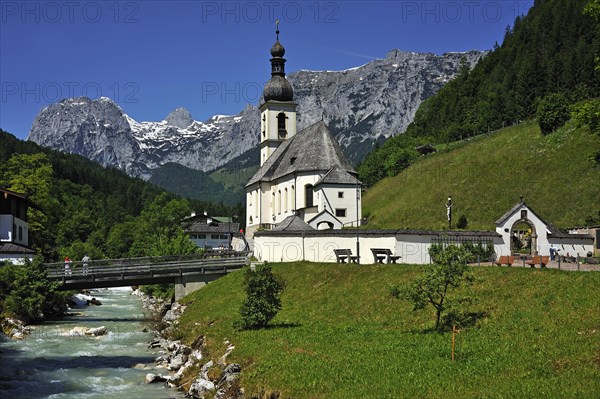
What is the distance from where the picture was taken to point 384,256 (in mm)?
36000

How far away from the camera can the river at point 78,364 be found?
71.7 ft

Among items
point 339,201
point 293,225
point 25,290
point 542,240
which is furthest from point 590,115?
point 25,290

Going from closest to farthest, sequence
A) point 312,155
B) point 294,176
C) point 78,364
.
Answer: point 78,364 < point 312,155 < point 294,176

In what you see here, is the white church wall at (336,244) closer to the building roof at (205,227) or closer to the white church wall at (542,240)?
the white church wall at (542,240)

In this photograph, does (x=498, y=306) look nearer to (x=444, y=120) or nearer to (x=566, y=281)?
(x=566, y=281)

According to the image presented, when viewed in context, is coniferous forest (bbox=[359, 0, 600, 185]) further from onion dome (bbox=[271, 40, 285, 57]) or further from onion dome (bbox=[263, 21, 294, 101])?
onion dome (bbox=[271, 40, 285, 57])

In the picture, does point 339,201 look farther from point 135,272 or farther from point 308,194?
point 135,272

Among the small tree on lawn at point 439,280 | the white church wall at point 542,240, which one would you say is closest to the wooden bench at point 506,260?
the white church wall at point 542,240

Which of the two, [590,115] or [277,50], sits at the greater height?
[277,50]

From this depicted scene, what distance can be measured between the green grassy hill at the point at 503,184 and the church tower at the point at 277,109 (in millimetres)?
16907

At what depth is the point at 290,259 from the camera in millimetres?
43906

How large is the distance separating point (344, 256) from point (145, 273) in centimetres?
1532

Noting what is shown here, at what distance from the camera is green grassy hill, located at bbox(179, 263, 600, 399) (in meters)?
14.3

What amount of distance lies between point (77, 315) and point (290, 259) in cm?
1731
